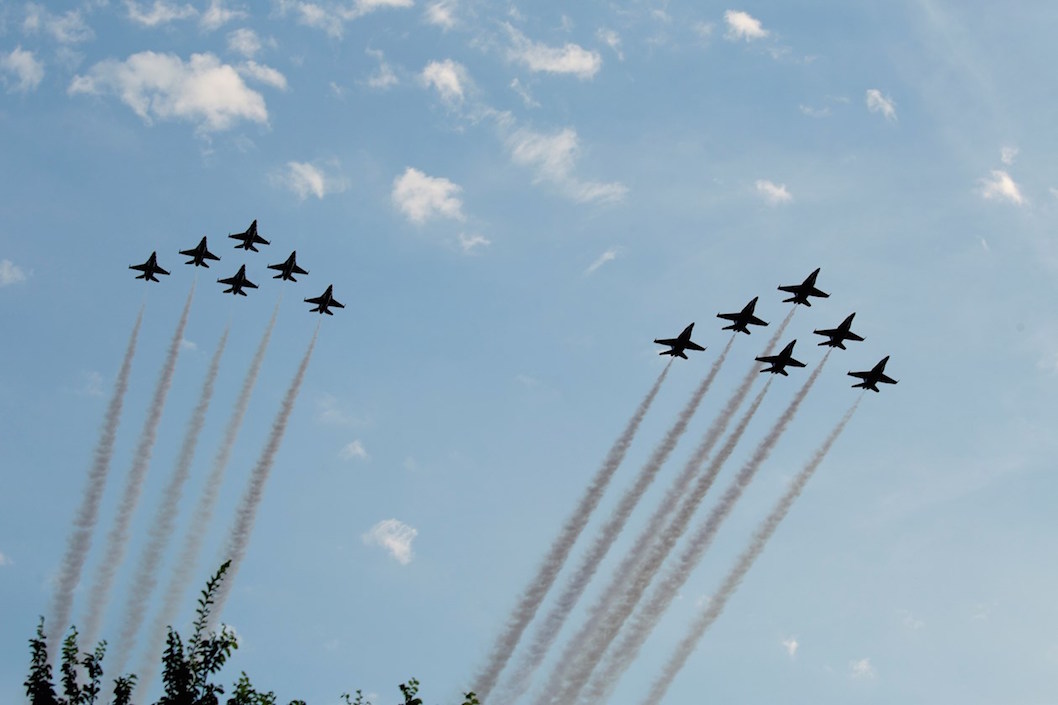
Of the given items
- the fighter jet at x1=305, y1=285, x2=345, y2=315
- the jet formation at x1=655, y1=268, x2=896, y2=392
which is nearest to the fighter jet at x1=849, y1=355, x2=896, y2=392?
the jet formation at x1=655, y1=268, x2=896, y2=392

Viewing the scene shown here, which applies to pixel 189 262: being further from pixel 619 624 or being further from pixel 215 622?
pixel 619 624

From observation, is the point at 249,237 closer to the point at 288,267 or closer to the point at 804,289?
the point at 288,267

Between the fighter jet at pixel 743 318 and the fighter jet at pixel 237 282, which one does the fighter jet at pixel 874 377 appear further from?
the fighter jet at pixel 237 282

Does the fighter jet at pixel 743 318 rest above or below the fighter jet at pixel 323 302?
above

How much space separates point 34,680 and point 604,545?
57.3 meters

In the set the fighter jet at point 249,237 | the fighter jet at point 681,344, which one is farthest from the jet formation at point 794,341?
the fighter jet at point 249,237

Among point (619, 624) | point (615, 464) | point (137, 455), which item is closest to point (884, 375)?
point (615, 464)

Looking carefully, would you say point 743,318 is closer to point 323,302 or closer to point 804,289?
point 804,289

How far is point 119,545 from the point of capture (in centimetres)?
9750

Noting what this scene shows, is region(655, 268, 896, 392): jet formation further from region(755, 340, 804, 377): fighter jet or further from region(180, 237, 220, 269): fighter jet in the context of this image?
region(180, 237, 220, 269): fighter jet

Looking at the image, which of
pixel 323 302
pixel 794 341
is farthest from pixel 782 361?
pixel 323 302

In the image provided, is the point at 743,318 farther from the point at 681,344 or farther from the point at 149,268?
the point at 149,268

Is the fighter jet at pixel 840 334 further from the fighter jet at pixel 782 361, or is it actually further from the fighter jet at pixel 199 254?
the fighter jet at pixel 199 254

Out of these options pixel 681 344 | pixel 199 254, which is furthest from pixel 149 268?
pixel 681 344
